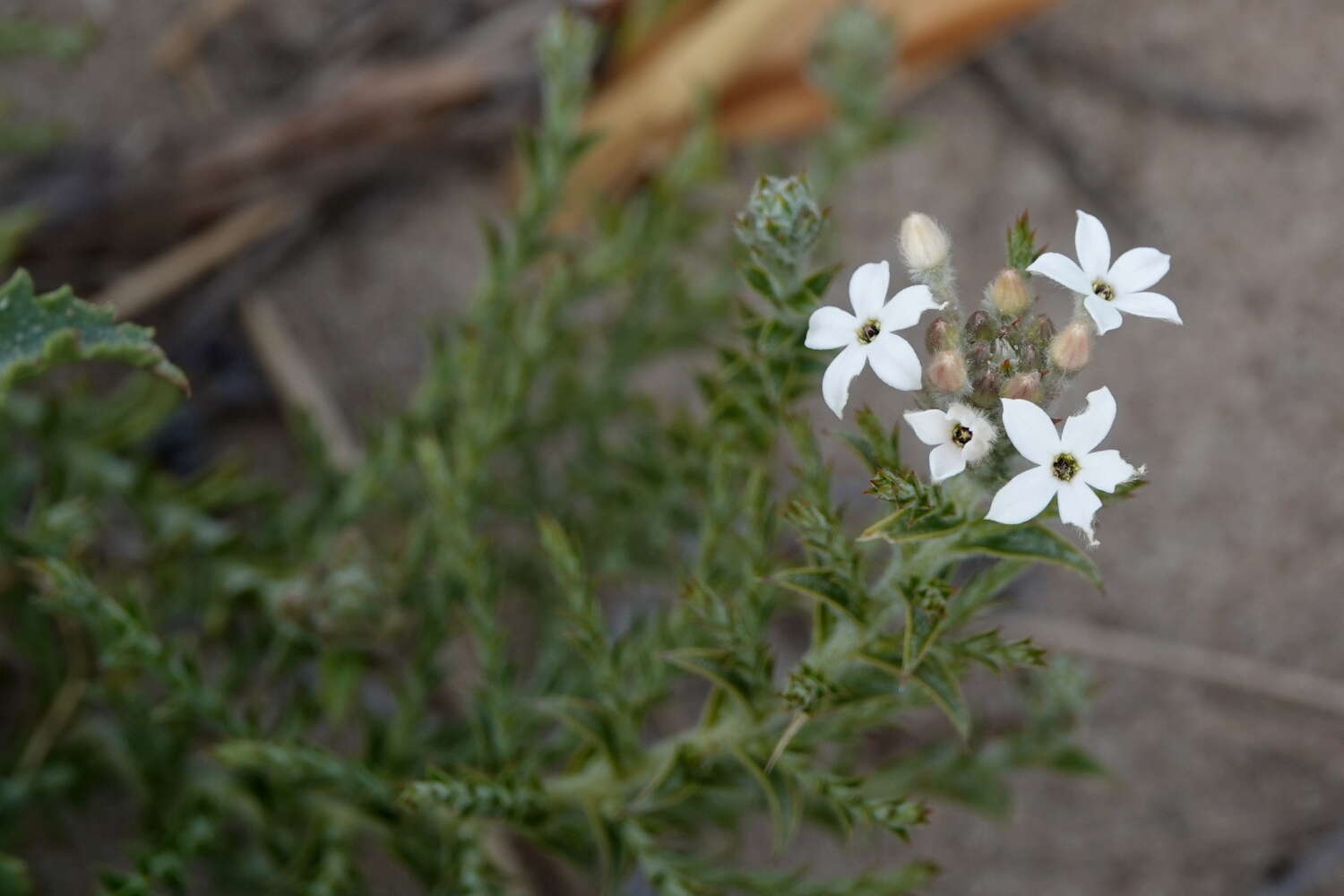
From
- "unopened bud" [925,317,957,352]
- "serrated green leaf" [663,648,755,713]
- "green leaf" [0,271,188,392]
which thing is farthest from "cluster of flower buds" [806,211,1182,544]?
"green leaf" [0,271,188,392]

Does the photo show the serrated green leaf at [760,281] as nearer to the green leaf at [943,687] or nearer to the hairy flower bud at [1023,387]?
the hairy flower bud at [1023,387]

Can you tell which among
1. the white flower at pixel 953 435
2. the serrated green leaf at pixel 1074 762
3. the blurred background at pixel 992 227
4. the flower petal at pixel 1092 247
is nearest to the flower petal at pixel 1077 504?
the white flower at pixel 953 435

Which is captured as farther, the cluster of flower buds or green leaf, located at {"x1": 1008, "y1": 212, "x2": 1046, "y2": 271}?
green leaf, located at {"x1": 1008, "y1": 212, "x2": 1046, "y2": 271}

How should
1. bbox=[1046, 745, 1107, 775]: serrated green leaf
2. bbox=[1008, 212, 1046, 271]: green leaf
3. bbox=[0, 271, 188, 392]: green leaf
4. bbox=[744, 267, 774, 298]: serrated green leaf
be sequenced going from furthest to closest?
bbox=[1046, 745, 1107, 775]: serrated green leaf < bbox=[744, 267, 774, 298]: serrated green leaf < bbox=[0, 271, 188, 392]: green leaf < bbox=[1008, 212, 1046, 271]: green leaf

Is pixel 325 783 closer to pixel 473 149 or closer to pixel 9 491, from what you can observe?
pixel 9 491

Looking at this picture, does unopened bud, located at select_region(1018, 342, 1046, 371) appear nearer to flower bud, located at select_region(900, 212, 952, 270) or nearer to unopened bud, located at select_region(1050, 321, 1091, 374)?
unopened bud, located at select_region(1050, 321, 1091, 374)

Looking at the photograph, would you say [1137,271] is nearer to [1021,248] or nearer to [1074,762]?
[1021,248]

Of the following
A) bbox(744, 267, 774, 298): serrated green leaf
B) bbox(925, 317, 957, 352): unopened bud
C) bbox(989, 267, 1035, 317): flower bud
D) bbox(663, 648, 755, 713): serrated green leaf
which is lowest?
bbox(663, 648, 755, 713): serrated green leaf

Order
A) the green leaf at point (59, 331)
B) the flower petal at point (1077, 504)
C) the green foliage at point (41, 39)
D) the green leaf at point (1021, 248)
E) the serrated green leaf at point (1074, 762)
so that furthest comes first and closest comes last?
the green foliage at point (41, 39) < the serrated green leaf at point (1074, 762) < the green leaf at point (59, 331) < the green leaf at point (1021, 248) < the flower petal at point (1077, 504)
